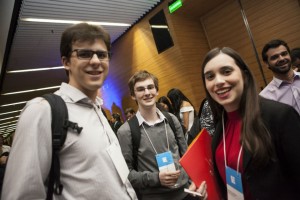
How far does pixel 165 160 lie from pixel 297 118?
1.01 m

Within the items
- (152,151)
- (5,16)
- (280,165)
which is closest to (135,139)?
(152,151)

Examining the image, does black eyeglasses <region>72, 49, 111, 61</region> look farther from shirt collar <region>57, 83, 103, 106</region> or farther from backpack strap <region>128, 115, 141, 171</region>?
backpack strap <region>128, 115, 141, 171</region>

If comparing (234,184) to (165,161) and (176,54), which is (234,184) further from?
(176,54)

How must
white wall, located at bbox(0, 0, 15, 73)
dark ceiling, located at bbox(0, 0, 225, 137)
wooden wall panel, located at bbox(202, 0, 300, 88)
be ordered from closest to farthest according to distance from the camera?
wooden wall panel, located at bbox(202, 0, 300, 88), white wall, located at bbox(0, 0, 15, 73), dark ceiling, located at bbox(0, 0, 225, 137)

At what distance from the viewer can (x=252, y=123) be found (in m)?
1.34

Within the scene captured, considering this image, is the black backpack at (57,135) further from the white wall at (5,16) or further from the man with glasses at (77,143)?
the white wall at (5,16)

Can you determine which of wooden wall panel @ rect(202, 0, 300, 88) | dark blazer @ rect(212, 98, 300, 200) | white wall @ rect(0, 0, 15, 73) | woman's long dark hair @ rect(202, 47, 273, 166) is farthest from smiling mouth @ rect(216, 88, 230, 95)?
white wall @ rect(0, 0, 15, 73)

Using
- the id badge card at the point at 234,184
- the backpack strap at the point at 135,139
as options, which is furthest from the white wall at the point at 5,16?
the id badge card at the point at 234,184

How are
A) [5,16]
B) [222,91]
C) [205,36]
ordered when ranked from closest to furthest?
[222,91] < [5,16] < [205,36]

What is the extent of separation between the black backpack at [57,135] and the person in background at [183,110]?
2.70m

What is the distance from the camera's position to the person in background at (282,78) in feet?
8.72

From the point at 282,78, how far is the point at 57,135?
2568mm

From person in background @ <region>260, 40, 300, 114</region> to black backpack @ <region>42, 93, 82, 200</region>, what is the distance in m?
2.33

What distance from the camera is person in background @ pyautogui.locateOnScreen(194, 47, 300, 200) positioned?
1.26 meters
